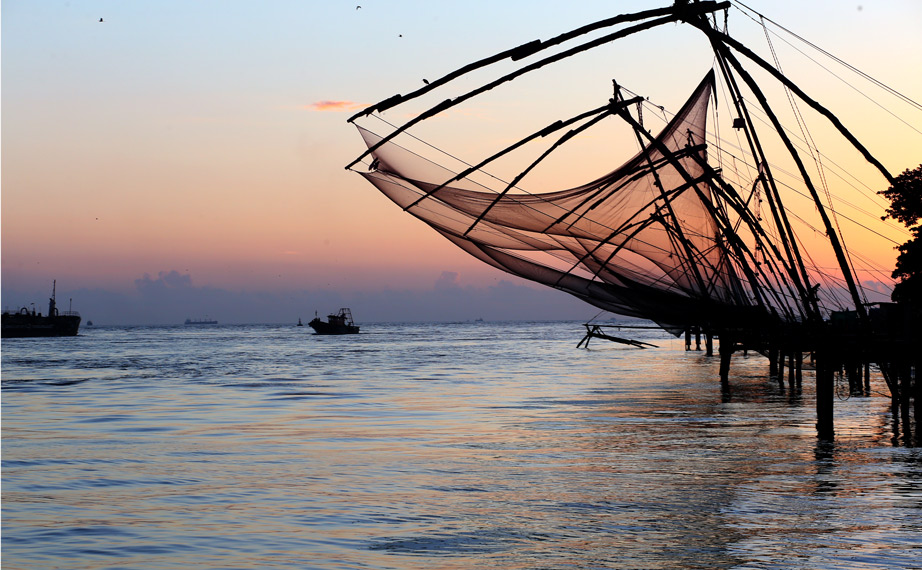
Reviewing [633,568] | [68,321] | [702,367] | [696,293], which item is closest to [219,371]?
[702,367]

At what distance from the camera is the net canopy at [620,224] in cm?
1576

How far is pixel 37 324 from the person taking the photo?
11138cm

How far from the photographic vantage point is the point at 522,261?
18328 mm

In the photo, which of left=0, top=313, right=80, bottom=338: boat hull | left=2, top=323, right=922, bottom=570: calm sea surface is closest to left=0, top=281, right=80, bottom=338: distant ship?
left=0, top=313, right=80, bottom=338: boat hull

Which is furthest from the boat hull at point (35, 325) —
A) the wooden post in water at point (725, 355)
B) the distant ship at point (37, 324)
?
the wooden post in water at point (725, 355)

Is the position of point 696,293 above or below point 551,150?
below

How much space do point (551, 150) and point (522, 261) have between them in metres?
3.90

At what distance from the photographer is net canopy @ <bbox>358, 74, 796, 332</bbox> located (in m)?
15.8

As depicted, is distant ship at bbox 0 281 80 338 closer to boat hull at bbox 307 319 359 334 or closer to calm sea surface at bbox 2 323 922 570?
boat hull at bbox 307 319 359 334

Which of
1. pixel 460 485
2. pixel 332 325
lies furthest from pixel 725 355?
pixel 332 325

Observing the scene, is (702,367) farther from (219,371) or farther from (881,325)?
(881,325)

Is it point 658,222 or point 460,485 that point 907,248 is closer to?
point 658,222

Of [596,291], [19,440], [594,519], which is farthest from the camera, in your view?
[596,291]

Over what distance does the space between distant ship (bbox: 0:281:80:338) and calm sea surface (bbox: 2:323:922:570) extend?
3589 inches
